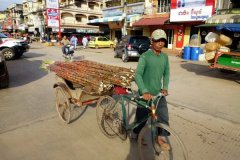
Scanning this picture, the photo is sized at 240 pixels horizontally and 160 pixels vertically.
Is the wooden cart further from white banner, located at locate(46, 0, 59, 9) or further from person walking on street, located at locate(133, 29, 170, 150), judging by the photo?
white banner, located at locate(46, 0, 59, 9)

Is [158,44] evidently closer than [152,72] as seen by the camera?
Yes

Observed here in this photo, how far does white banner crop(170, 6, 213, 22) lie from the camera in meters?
18.3

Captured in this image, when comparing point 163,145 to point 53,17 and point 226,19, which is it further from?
point 53,17

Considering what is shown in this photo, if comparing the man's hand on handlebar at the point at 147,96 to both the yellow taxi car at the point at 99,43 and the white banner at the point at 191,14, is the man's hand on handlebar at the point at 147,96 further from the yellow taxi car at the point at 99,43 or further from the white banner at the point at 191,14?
the yellow taxi car at the point at 99,43

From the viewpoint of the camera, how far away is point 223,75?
1037cm

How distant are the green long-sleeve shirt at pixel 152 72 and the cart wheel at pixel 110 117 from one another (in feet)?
2.86

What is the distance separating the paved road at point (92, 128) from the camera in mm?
3590

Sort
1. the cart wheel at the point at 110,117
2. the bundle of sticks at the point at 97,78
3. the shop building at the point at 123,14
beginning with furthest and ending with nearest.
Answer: the shop building at the point at 123,14
the cart wheel at the point at 110,117
the bundle of sticks at the point at 97,78

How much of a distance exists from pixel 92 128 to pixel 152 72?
2079 millimetres

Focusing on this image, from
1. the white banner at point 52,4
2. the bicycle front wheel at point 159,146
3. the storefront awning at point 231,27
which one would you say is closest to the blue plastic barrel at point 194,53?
the storefront awning at point 231,27

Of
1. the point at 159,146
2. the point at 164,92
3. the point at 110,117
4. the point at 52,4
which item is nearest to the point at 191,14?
the point at 52,4

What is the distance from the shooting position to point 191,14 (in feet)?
63.8

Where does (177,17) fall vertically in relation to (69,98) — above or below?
above

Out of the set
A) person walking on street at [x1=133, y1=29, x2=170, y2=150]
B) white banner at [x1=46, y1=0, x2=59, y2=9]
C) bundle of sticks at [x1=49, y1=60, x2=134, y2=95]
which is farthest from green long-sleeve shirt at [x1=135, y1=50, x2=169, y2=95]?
white banner at [x1=46, y1=0, x2=59, y2=9]
